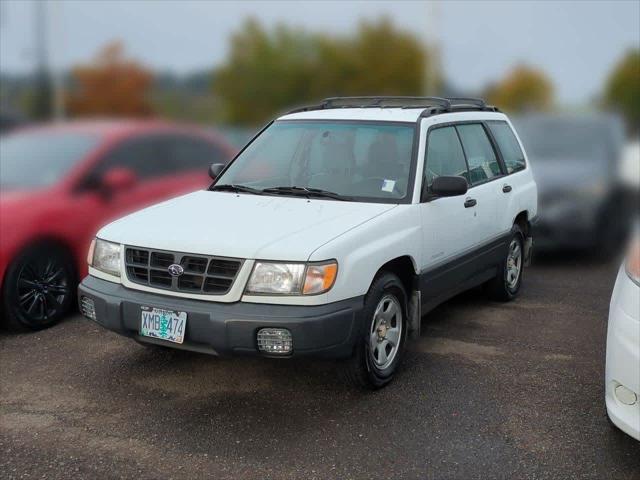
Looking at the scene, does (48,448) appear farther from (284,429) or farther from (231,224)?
(231,224)

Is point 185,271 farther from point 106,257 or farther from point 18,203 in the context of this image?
point 18,203

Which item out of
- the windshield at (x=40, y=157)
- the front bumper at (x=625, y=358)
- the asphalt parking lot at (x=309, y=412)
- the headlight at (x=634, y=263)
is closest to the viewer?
the front bumper at (x=625, y=358)

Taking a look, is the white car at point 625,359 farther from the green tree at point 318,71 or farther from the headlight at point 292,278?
the green tree at point 318,71

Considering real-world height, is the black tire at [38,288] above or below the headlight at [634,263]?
below

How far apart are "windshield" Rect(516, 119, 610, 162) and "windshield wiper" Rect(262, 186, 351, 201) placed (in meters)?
4.92

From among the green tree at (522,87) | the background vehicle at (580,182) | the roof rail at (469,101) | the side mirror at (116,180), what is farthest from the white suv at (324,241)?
the green tree at (522,87)

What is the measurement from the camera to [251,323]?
12.1 feet

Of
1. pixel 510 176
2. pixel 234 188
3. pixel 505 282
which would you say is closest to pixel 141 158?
pixel 234 188

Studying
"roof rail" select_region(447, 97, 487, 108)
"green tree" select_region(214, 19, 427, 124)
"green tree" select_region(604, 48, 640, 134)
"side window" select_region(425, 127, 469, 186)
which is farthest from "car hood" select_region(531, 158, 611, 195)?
"green tree" select_region(604, 48, 640, 134)

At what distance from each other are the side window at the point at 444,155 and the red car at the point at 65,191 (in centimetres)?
254

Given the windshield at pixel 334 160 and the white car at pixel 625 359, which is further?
the windshield at pixel 334 160

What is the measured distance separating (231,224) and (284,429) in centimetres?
118

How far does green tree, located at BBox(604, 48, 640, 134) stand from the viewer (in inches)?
2749

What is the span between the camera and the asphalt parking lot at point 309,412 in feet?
11.3
